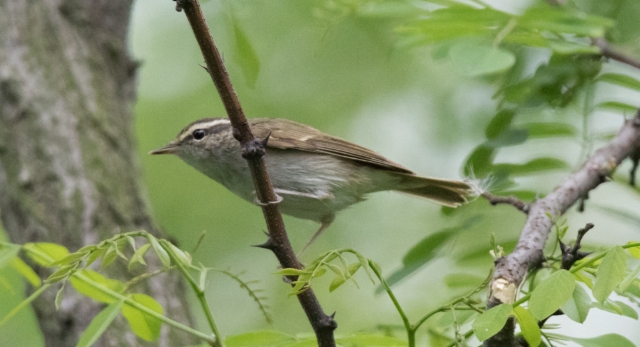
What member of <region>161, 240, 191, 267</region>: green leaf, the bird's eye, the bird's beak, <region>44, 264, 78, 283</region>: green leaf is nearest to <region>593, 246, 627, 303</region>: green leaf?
<region>161, 240, 191, 267</region>: green leaf

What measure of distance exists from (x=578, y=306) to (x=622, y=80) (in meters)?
2.11

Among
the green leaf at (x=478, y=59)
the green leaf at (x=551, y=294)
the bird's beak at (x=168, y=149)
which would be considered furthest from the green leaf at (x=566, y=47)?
the bird's beak at (x=168, y=149)

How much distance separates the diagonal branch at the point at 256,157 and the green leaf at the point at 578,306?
2.38 feet

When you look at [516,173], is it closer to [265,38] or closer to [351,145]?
[351,145]

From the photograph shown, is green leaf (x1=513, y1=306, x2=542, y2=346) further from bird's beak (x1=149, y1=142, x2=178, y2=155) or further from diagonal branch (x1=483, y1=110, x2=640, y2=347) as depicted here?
bird's beak (x1=149, y1=142, x2=178, y2=155)

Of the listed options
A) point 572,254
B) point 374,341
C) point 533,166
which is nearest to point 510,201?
point 533,166

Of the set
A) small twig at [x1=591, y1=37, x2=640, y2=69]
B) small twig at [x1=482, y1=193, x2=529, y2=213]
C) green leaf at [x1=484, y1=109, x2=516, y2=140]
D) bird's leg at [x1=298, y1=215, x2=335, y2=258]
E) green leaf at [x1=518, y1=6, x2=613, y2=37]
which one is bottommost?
bird's leg at [x1=298, y1=215, x2=335, y2=258]

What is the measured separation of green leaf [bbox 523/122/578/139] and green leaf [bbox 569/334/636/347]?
5.56ft

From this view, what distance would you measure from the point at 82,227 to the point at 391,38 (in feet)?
13.5

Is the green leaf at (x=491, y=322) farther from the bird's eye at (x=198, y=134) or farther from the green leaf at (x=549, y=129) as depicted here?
the bird's eye at (x=198, y=134)

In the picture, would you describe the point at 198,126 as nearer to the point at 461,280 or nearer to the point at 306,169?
the point at 306,169

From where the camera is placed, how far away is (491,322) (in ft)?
6.15

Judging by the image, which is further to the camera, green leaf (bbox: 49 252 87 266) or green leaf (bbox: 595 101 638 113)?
green leaf (bbox: 595 101 638 113)

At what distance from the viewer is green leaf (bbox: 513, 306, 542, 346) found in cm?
195
